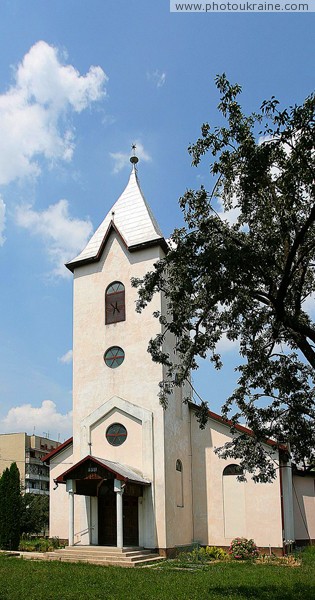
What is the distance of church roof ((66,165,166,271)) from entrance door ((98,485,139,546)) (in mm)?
10566

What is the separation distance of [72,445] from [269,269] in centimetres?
1856

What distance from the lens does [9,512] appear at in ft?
83.9

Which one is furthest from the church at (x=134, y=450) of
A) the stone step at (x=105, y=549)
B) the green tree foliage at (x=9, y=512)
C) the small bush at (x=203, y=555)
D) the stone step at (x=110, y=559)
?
the green tree foliage at (x=9, y=512)

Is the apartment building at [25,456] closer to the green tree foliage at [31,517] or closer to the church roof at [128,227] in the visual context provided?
the green tree foliage at [31,517]

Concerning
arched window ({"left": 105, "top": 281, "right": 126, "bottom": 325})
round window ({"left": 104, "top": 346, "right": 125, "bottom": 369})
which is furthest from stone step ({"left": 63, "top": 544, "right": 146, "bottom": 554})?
arched window ({"left": 105, "top": 281, "right": 126, "bottom": 325})

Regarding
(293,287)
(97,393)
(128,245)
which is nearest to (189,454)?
(97,393)

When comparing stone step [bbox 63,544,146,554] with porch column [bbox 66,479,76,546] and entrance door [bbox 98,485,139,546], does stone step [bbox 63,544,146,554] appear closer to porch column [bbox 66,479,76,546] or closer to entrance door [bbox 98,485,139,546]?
porch column [bbox 66,479,76,546]

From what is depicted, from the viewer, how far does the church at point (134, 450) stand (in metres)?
23.0

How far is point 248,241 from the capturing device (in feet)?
41.0

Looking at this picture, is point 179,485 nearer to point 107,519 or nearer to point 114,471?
point 107,519

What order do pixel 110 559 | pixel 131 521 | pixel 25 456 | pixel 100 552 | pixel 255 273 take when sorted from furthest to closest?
pixel 25 456
pixel 131 521
pixel 100 552
pixel 110 559
pixel 255 273

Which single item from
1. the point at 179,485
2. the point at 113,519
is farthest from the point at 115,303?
the point at 113,519

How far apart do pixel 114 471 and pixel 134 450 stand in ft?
8.86

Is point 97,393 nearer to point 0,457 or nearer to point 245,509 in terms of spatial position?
point 245,509
